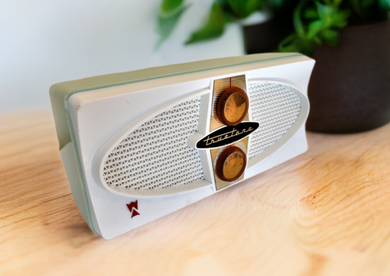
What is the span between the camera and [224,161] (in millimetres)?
514

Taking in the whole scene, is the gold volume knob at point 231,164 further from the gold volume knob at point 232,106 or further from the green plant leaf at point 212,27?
the green plant leaf at point 212,27

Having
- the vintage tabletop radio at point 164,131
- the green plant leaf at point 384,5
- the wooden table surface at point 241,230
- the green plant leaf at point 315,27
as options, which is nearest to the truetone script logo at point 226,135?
the vintage tabletop radio at point 164,131

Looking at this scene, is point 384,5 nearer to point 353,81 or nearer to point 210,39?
point 353,81

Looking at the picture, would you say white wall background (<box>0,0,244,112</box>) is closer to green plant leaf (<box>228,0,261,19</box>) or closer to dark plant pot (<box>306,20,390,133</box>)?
green plant leaf (<box>228,0,261,19</box>)

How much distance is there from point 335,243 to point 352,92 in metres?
0.41

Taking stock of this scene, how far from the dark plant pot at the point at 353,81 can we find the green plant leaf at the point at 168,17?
1.14 ft

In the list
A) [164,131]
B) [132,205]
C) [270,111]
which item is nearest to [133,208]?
[132,205]

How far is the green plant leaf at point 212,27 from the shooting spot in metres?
0.76

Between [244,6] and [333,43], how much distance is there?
208 mm

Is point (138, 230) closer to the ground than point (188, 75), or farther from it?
closer to the ground

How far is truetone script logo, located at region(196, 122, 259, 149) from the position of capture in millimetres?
487

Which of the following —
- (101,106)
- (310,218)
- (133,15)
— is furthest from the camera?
(133,15)

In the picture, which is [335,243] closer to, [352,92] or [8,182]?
[352,92]

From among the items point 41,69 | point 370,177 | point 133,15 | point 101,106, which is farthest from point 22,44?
point 370,177
